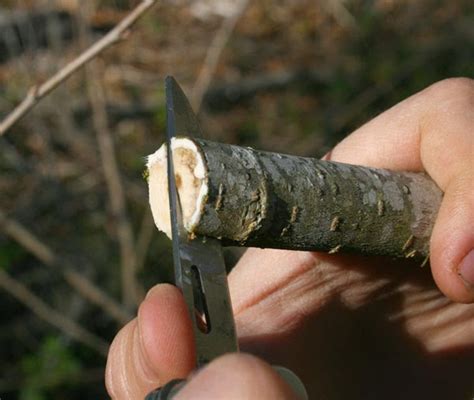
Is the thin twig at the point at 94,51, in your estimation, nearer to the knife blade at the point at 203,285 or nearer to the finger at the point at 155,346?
the knife blade at the point at 203,285

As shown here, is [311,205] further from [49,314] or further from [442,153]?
[49,314]

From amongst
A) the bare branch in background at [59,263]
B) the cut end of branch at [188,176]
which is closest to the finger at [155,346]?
the cut end of branch at [188,176]

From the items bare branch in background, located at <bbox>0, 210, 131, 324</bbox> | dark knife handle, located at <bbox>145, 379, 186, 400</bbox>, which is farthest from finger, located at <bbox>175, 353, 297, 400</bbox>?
bare branch in background, located at <bbox>0, 210, 131, 324</bbox>

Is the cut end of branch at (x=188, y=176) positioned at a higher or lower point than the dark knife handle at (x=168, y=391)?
higher

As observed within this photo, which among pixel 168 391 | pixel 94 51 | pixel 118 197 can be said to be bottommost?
pixel 118 197

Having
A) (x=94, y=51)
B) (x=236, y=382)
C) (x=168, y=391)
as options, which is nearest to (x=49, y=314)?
(x=94, y=51)

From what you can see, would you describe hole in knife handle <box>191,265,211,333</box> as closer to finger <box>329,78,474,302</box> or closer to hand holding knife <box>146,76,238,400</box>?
hand holding knife <box>146,76,238,400</box>

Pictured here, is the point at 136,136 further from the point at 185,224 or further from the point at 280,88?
the point at 185,224
